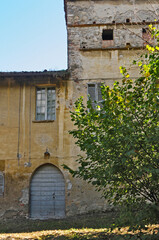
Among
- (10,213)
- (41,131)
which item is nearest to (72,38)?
(41,131)

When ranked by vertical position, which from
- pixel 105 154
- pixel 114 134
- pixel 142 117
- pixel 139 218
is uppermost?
pixel 142 117

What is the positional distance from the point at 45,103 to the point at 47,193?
3.74 m

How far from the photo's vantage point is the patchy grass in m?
6.96

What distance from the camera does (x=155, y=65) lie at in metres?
4.71

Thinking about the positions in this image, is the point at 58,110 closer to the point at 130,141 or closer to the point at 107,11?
the point at 107,11

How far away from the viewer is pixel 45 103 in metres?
11.8

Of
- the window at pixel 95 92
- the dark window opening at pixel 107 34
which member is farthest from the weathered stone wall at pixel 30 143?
the dark window opening at pixel 107 34

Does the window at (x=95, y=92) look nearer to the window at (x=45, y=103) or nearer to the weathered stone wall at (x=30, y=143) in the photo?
the weathered stone wall at (x=30, y=143)

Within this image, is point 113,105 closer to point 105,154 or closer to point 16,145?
point 105,154

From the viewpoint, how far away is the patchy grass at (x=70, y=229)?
22.8ft

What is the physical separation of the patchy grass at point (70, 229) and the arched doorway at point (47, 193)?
688mm

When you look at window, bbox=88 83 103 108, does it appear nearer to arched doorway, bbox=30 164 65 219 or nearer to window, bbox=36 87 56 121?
window, bbox=36 87 56 121

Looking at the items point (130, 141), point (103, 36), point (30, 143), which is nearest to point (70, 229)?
point (30, 143)

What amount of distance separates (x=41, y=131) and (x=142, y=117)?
6.95 m
